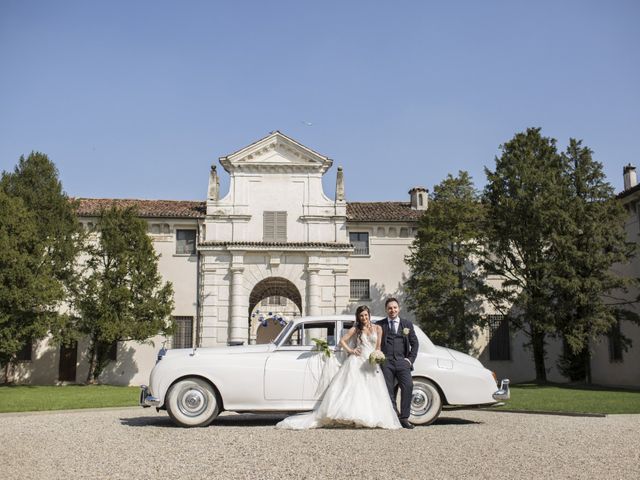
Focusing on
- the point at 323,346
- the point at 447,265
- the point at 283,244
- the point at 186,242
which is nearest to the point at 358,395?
the point at 323,346

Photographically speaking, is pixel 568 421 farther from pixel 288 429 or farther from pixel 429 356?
pixel 288 429

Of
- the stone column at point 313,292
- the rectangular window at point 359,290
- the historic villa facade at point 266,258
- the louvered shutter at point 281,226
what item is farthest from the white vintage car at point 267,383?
the rectangular window at point 359,290

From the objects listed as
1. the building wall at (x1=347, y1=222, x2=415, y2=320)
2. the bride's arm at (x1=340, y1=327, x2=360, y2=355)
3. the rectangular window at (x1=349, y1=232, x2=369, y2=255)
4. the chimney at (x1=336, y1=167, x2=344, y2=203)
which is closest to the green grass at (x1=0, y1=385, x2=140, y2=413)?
the bride's arm at (x1=340, y1=327, x2=360, y2=355)

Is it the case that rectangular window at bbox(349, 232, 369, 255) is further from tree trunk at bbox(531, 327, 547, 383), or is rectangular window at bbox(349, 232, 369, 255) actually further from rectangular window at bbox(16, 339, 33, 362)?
rectangular window at bbox(16, 339, 33, 362)

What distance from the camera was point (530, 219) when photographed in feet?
90.8

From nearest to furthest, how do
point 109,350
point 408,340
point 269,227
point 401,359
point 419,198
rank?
1. point 401,359
2. point 408,340
3. point 109,350
4. point 269,227
5. point 419,198

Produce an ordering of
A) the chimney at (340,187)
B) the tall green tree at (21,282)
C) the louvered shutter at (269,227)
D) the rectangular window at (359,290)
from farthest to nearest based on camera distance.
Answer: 1. the rectangular window at (359,290)
2. the chimney at (340,187)
3. the louvered shutter at (269,227)
4. the tall green tree at (21,282)

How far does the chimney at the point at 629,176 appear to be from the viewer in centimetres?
3281

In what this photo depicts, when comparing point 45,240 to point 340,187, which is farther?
point 340,187

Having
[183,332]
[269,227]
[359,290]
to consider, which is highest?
[269,227]

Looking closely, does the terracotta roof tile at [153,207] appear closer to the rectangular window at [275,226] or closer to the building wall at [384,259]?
the rectangular window at [275,226]

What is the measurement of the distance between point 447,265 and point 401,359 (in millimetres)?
20785

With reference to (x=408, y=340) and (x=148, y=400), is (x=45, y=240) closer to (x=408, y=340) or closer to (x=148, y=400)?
(x=148, y=400)

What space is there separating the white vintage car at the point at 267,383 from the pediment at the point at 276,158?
903 inches
